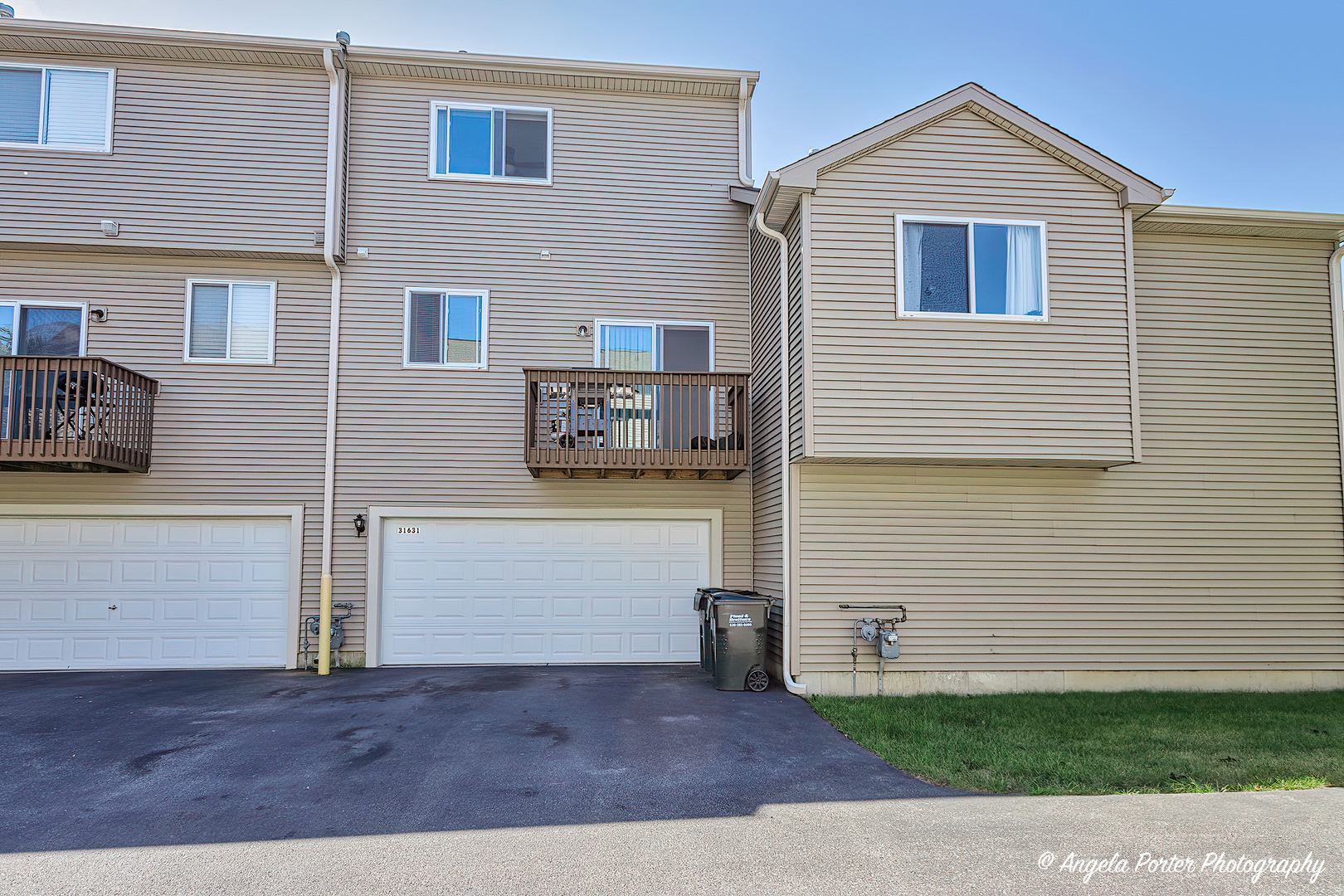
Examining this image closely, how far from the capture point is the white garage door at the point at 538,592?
32.7 feet

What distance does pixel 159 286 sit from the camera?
987cm

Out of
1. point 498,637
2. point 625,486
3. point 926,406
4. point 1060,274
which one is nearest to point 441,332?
point 625,486

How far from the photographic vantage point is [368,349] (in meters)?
10.1

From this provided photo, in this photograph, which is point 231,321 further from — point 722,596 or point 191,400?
point 722,596

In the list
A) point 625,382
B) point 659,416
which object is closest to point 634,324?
point 625,382

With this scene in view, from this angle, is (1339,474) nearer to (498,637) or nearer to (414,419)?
(498,637)

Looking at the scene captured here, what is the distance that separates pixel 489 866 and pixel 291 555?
6.78m

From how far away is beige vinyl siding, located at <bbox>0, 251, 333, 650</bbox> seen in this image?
9672 millimetres

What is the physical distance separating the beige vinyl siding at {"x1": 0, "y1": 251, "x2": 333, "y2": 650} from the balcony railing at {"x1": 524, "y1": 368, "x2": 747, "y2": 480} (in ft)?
9.35

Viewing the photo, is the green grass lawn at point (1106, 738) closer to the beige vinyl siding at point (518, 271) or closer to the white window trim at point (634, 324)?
the beige vinyl siding at point (518, 271)

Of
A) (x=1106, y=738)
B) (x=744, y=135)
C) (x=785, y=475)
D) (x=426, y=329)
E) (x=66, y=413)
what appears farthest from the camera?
(x=744, y=135)

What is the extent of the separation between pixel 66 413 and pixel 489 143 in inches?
221

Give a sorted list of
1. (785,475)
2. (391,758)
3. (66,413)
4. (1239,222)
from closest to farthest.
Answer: (391,758) < (66,413) < (785,475) < (1239,222)

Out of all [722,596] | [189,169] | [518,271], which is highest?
[189,169]
